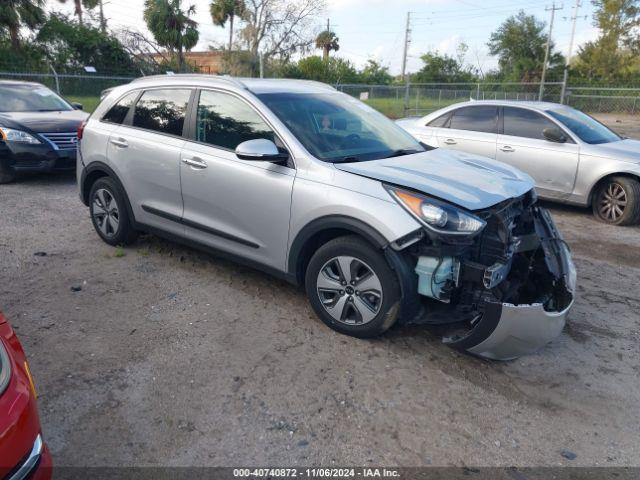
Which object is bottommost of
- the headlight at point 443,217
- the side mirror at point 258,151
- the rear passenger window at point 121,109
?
the headlight at point 443,217

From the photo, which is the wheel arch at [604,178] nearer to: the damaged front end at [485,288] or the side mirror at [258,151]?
the damaged front end at [485,288]

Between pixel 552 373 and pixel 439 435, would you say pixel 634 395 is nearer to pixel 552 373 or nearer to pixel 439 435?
pixel 552 373

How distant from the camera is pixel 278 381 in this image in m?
3.26

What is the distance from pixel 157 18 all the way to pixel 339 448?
4093cm

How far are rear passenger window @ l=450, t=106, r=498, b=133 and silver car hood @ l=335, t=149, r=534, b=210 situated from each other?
384 cm

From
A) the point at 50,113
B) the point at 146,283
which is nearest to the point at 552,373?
the point at 146,283

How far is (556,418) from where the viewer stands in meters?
3.01

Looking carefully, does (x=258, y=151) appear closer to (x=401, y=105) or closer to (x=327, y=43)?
(x=401, y=105)

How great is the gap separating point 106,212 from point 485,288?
12.7ft

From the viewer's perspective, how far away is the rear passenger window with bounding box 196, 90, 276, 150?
13.5 ft

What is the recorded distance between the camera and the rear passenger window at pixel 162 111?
463 cm

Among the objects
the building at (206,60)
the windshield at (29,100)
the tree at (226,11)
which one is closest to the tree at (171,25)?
the building at (206,60)

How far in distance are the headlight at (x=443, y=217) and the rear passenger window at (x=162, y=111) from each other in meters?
2.34

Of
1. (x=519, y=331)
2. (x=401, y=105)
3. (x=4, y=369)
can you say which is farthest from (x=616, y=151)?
(x=401, y=105)
